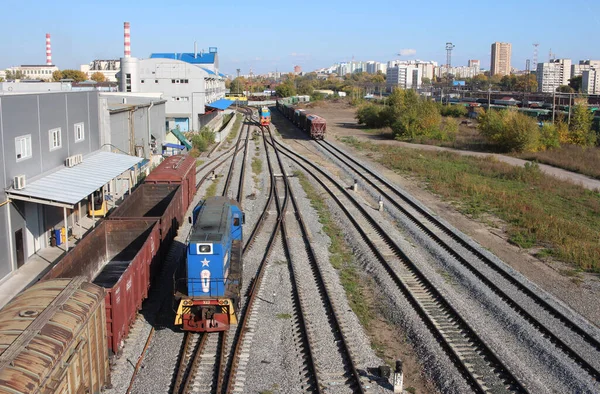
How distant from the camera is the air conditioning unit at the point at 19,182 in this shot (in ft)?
53.6

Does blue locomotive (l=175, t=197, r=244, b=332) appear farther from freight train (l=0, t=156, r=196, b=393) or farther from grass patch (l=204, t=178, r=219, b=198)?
grass patch (l=204, t=178, r=219, b=198)

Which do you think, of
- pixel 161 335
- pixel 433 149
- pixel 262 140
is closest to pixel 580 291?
pixel 161 335

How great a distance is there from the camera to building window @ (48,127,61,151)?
19.7 m

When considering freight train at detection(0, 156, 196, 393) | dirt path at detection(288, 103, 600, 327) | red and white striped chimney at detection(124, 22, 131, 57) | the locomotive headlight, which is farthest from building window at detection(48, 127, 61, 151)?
red and white striped chimney at detection(124, 22, 131, 57)

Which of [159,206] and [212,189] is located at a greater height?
[159,206]

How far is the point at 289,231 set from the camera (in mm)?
21359

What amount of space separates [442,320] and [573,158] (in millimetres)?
35457

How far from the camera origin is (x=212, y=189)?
2875cm

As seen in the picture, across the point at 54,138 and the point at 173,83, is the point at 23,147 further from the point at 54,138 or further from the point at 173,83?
the point at 173,83

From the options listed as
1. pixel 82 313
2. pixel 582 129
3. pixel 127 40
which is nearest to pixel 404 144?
pixel 582 129

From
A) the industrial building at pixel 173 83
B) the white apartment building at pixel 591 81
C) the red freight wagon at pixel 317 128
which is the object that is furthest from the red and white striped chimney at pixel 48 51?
the white apartment building at pixel 591 81

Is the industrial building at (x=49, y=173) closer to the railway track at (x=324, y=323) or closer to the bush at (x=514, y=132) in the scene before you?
the railway track at (x=324, y=323)

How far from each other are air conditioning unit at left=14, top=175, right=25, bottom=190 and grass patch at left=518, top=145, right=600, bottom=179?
33.9 m

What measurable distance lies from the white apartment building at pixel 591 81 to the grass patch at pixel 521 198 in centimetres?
12235
